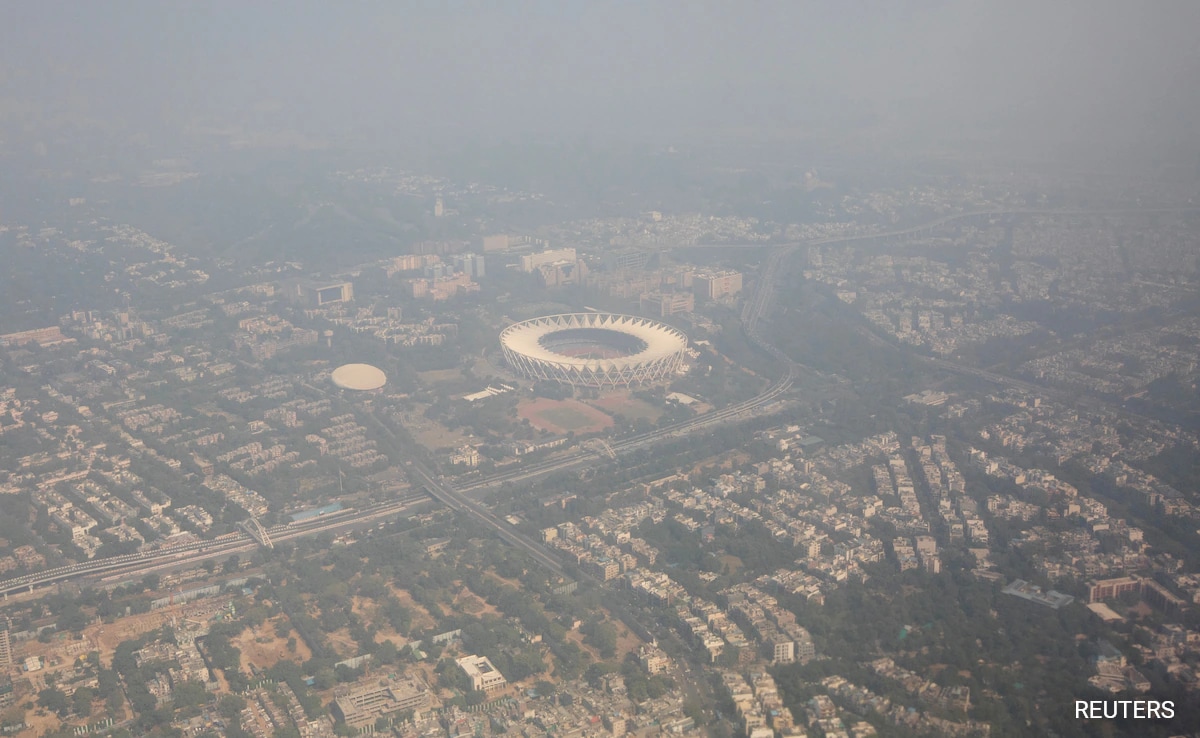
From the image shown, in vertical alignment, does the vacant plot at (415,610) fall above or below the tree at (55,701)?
above

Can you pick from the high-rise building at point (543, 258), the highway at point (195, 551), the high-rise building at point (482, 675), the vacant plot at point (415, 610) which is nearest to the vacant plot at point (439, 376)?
the highway at point (195, 551)

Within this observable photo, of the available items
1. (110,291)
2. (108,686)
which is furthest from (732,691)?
(110,291)

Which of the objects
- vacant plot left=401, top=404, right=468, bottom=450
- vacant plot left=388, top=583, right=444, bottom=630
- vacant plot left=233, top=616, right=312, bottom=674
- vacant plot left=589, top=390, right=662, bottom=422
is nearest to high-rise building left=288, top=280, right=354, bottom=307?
vacant plot left=401, top=404, right=468, bottom=450

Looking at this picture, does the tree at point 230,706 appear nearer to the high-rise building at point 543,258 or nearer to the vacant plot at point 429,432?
the vacant plot at point 429,432

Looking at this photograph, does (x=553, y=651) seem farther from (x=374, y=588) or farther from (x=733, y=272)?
(x=733, y=272)

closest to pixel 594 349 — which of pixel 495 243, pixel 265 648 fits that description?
pixel 495 243

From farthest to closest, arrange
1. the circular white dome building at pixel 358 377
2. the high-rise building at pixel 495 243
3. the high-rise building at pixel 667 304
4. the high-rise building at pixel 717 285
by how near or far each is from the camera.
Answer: the high-rise building at pixel 495 243
the high-rise building at pixel 717 285
the high-rise building at pixel 667 304
the circular white dome building at pixel 358 377

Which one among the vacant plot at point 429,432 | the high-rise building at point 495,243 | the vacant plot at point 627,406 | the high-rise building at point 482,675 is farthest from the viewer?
the high-rise building at point 495,243
